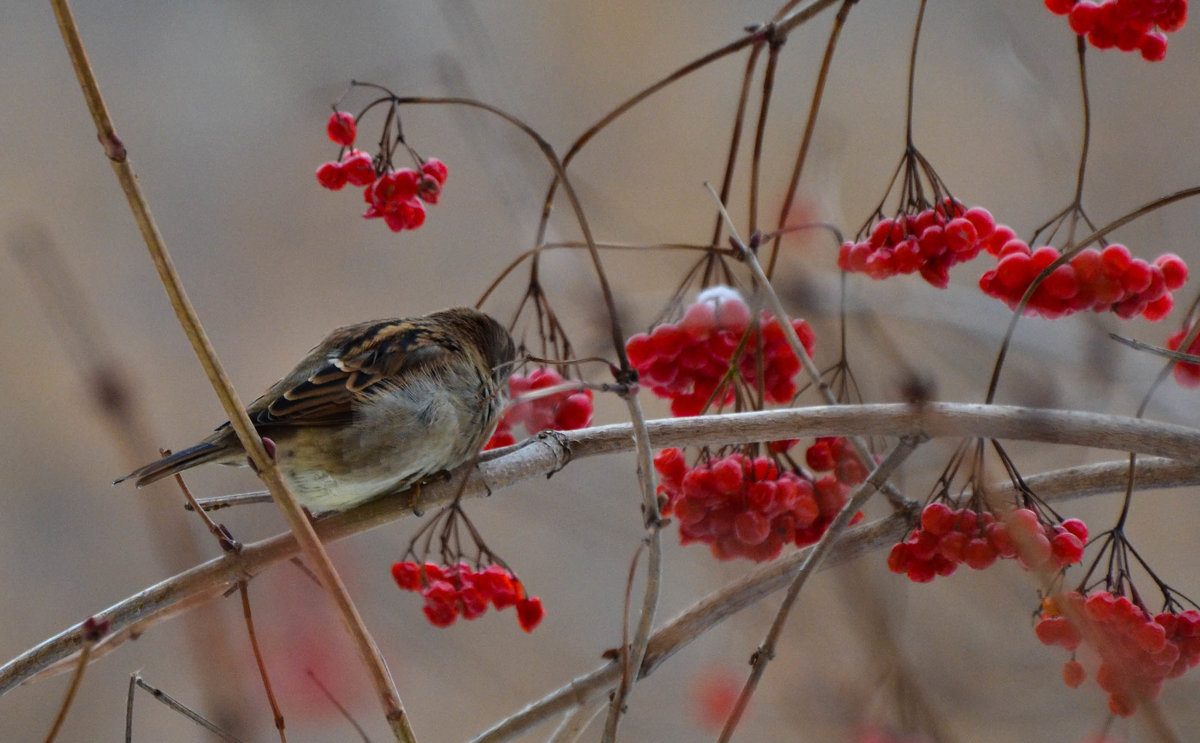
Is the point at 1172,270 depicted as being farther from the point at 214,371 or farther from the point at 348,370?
the point at 348,370

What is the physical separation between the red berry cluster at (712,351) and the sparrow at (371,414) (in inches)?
10.8

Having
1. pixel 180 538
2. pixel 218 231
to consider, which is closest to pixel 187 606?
pixel 180 538

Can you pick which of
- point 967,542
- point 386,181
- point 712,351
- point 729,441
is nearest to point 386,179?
point 386,181

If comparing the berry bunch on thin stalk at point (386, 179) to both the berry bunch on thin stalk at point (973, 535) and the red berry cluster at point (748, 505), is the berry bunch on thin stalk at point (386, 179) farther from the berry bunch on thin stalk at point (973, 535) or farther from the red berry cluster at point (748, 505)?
the berry bunch on thin stalk at point (973, 535)

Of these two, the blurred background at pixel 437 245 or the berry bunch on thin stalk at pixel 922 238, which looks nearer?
the berry bunch on thin stalk at pixel 922 238

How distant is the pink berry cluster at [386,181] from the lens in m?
1.21

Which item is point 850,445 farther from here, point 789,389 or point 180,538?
point 180,538

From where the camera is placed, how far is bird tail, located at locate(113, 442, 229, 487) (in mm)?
1067

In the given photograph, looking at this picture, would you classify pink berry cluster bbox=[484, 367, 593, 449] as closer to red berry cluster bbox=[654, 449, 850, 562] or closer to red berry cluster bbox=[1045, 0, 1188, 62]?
red berry cluster bbox=[654, 449, 850, 562]

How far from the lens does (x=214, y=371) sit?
2.06 feet

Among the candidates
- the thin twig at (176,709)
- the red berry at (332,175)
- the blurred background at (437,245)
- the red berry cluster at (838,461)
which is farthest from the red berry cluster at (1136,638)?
the blurred background at (437,245)

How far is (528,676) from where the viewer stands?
2.45 metres

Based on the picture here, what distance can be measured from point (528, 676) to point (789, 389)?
157cm

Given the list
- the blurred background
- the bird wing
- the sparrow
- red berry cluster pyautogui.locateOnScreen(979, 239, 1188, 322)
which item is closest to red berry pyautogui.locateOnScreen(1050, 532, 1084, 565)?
red berry cluster pyautogui.locateOnScreen(979, 239, 1188, 322)
